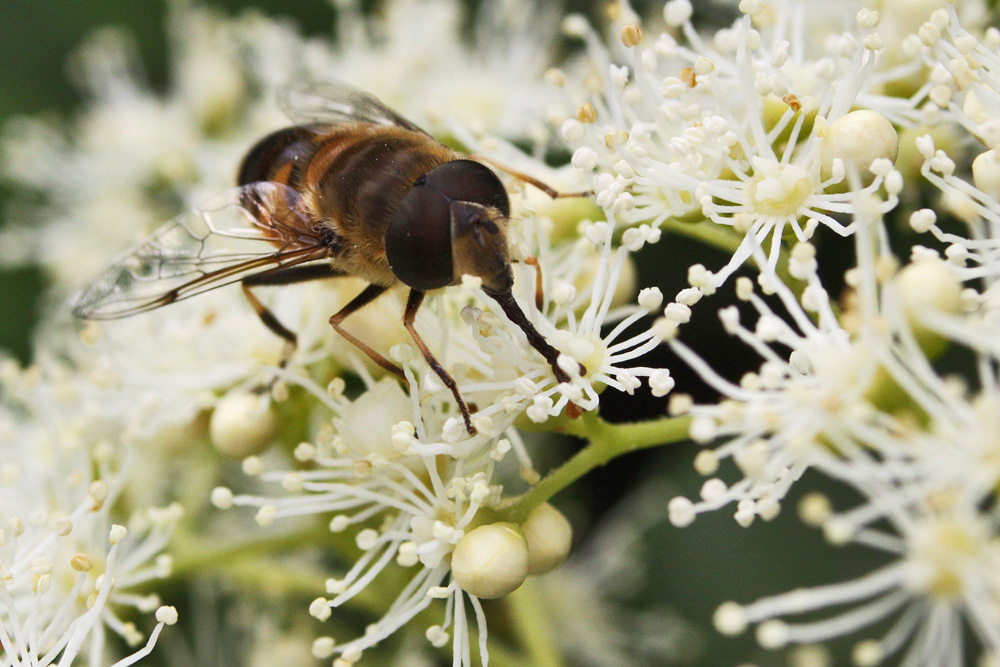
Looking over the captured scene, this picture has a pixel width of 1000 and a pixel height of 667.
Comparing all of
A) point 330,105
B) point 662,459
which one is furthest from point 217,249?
point 662,459

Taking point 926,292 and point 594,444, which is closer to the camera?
point 926,292

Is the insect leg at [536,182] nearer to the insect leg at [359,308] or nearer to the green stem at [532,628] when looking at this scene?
the insect leg at [359,308]

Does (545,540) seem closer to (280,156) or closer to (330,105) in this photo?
(280,156)

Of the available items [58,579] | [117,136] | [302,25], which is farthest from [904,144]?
[117,136]

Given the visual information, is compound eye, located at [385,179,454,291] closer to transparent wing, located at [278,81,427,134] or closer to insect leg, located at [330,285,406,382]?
insect leg, located at [330,285,406,382]

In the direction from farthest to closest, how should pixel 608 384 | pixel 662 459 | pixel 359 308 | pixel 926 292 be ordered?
pixel 662 459 < pixel 359 308 < pixel 608 384 < pixel 926 292

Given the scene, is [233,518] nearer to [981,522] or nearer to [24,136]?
[24,136]

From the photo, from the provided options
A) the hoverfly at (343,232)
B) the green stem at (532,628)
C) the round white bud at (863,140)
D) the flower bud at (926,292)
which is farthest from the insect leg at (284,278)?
the flower bud at (926,292)
